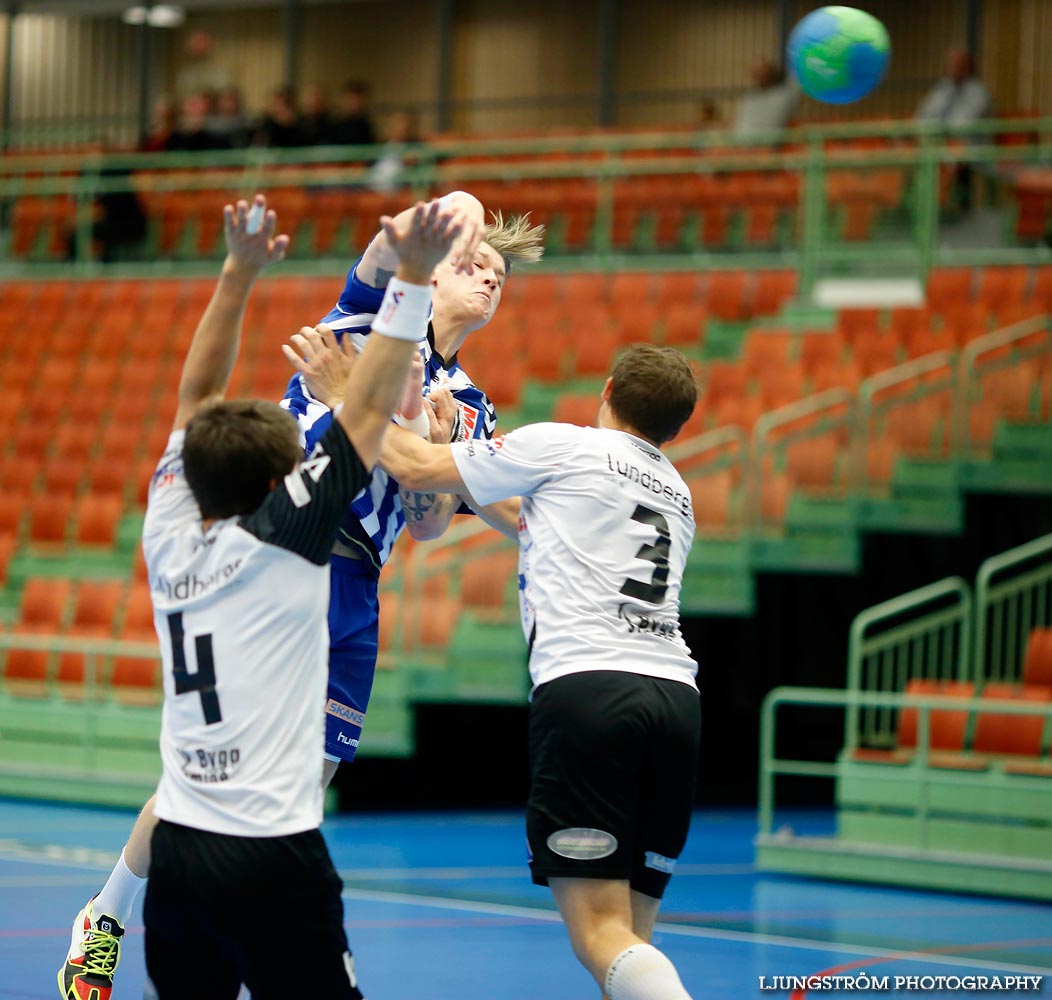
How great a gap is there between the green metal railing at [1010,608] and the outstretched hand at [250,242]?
23.5 feet

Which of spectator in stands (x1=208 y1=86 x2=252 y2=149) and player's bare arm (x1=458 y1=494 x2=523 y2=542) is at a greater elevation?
spectator in stands (x1=208 y1=86 x2=252 y2=149)

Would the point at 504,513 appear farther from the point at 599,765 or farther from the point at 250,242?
the point at 250,242

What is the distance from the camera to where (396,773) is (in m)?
12.6

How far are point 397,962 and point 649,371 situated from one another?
313 cm

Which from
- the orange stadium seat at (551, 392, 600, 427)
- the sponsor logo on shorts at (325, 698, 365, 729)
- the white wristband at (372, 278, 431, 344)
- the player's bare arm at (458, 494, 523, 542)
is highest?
the white wristband at (372, 278, 431, 344)

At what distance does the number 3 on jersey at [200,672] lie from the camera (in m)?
3.39

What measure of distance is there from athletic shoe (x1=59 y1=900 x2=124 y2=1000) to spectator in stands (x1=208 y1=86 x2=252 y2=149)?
48.6 ft

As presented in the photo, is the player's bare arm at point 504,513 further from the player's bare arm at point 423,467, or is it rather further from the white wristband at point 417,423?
the player's bare arm at point 423,467

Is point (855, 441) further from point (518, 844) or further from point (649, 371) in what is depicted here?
point (649, 371)

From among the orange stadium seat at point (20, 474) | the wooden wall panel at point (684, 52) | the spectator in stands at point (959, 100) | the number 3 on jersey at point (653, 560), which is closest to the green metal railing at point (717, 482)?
the spectator in stands at point (959, 100)

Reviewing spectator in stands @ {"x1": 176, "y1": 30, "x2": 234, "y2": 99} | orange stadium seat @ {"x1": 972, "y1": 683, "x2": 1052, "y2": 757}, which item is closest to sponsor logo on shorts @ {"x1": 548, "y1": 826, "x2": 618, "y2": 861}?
orange stadium seat @ {"x1": 972, "y1": 683, "x2": 1052, "y2": 757}

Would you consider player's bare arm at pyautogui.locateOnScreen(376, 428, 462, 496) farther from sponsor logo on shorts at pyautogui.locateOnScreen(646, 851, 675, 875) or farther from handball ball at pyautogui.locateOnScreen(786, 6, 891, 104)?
handball ball at pyautogui.locateOnScreen(786, 6, 891, 104)

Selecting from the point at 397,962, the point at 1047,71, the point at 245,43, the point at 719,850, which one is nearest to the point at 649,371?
the point at 397,962

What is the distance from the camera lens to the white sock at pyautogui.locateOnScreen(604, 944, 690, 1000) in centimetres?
411
